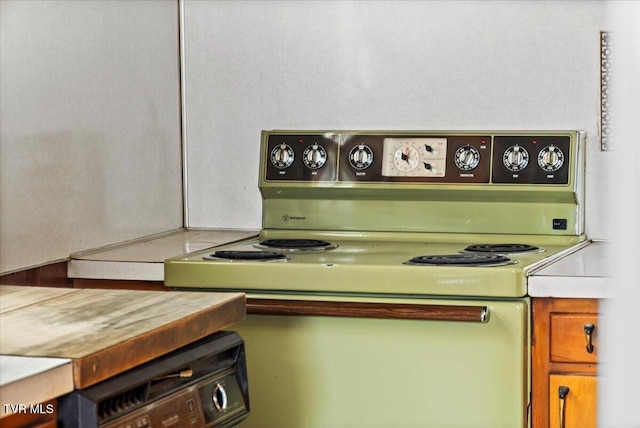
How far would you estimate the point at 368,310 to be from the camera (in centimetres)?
205

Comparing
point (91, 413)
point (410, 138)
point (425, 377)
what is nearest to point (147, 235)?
point (410, 138)

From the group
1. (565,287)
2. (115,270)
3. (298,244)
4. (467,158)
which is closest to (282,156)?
(298,244)

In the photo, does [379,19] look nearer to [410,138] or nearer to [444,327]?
[410,138]

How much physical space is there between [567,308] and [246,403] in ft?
2.62

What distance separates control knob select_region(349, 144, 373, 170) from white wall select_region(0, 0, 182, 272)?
628 mm

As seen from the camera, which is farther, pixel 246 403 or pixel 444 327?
pixel 444 327

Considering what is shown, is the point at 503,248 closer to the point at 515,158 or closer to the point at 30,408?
the point at 515,158

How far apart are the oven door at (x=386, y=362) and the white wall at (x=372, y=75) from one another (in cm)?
70

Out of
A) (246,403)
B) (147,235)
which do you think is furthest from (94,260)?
(246,403)

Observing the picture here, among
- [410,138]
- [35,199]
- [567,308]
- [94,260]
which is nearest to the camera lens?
[567,308]

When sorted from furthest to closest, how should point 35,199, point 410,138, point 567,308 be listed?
1. point 410,138
2. point 35,199
3. point 567,308

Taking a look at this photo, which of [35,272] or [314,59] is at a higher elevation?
[314,59]

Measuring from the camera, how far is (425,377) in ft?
6.80

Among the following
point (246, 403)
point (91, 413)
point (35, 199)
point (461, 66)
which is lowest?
point (246, 403)
